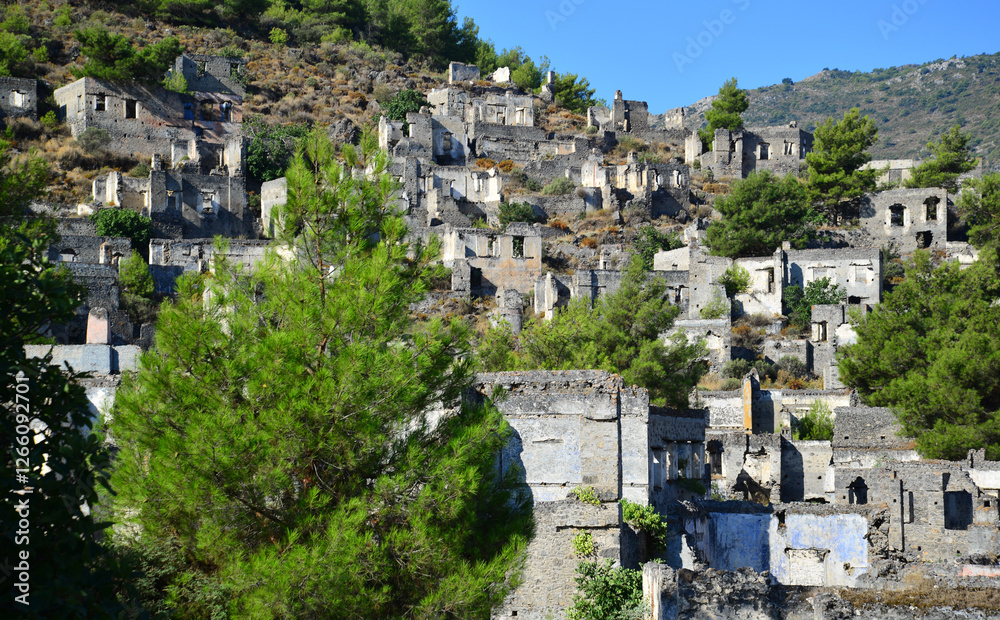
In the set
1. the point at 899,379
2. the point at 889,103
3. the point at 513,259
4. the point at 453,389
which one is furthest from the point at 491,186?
the point at 889,103

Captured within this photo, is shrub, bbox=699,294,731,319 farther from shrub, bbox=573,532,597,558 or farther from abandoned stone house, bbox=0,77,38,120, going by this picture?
abandoned stone house, bbox=0,77,38,120

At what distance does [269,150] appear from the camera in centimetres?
5856

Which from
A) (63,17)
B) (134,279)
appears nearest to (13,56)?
(63,17)

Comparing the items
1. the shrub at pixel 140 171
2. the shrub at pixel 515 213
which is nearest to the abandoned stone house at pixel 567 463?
the shrub at pixel 515 213

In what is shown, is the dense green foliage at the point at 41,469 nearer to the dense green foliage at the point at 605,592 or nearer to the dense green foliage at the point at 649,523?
the dense green foliage at the point at 605,592

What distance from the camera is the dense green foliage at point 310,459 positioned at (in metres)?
10.4

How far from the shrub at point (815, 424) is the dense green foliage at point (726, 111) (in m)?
39.2

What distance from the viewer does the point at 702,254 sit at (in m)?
47.1

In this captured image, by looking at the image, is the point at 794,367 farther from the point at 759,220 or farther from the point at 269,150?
the point at 269,150

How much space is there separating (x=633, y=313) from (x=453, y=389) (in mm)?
21931

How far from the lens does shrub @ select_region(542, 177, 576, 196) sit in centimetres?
5953

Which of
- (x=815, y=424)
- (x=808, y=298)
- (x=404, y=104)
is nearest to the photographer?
(x=815, y=424)

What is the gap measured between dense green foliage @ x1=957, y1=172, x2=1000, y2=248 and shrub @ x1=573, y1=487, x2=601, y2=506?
41.9 metres

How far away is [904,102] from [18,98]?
441 feet
